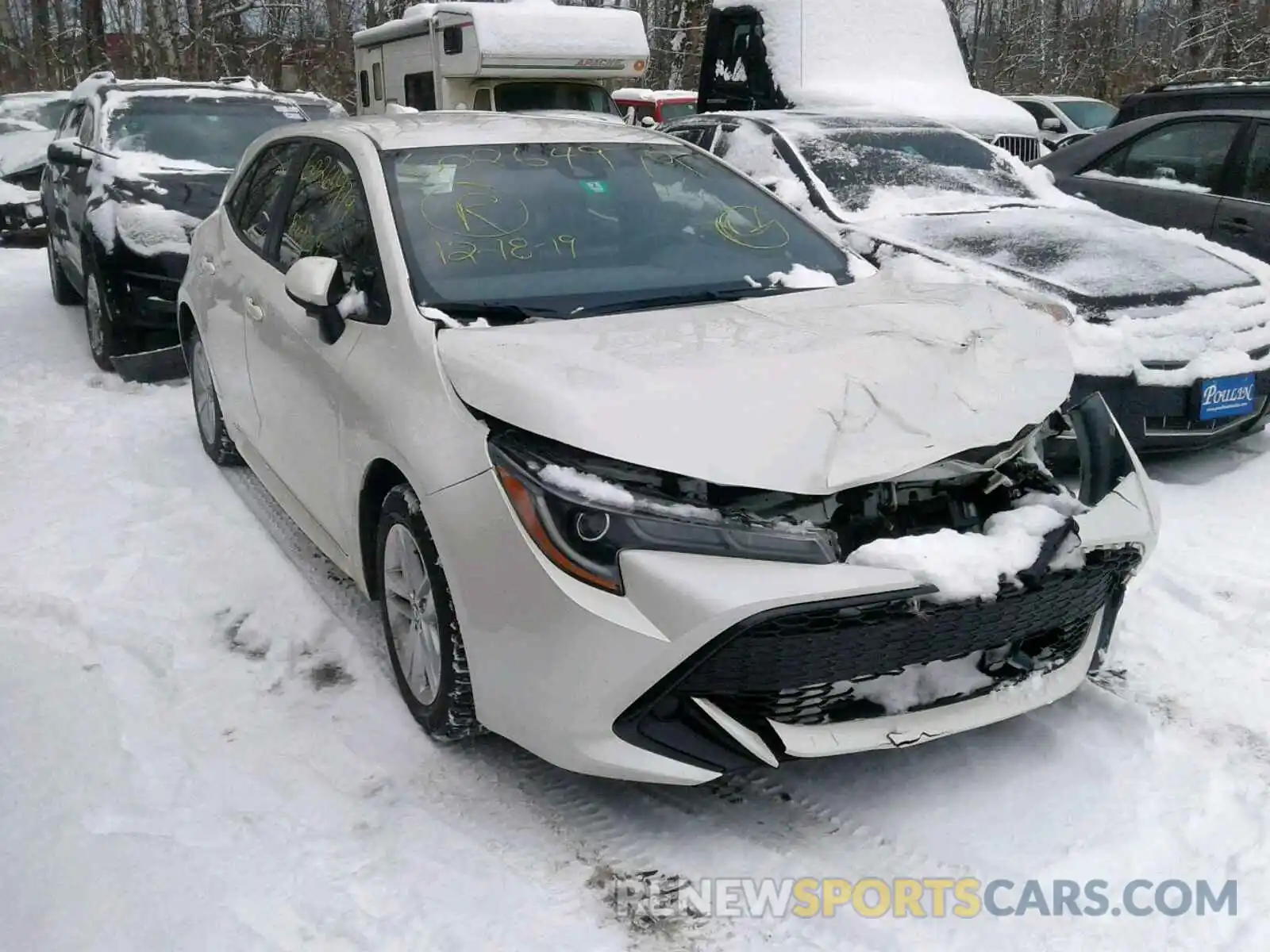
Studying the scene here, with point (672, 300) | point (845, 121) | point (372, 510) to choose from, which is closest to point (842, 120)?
point (845, 121)

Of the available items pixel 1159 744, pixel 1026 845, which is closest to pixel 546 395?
pixel 1026 845

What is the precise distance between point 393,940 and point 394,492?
113 centimetres

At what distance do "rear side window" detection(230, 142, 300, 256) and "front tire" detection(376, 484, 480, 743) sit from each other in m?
1.66

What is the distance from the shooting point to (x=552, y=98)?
1265 centimetres

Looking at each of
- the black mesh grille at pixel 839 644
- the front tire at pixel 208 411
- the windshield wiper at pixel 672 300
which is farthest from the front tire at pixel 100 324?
the black mesh grille at pixel 839 644

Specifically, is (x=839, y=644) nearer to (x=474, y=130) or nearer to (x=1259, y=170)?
(x=474, y=130)

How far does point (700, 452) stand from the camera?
8.34 feet

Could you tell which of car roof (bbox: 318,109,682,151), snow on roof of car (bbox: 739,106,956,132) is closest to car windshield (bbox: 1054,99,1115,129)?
snow on roof of car (bbox: 739,106,956,132)

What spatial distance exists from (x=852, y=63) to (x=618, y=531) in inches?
355

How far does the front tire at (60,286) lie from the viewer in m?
9.26

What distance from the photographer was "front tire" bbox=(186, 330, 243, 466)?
17.3 feet

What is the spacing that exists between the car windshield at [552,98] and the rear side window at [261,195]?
7.80 m

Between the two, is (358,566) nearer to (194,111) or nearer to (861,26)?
(194,111)

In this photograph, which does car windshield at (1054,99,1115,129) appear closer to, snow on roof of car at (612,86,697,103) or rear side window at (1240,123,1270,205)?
snow on roof of car at (612,86,697,103)
